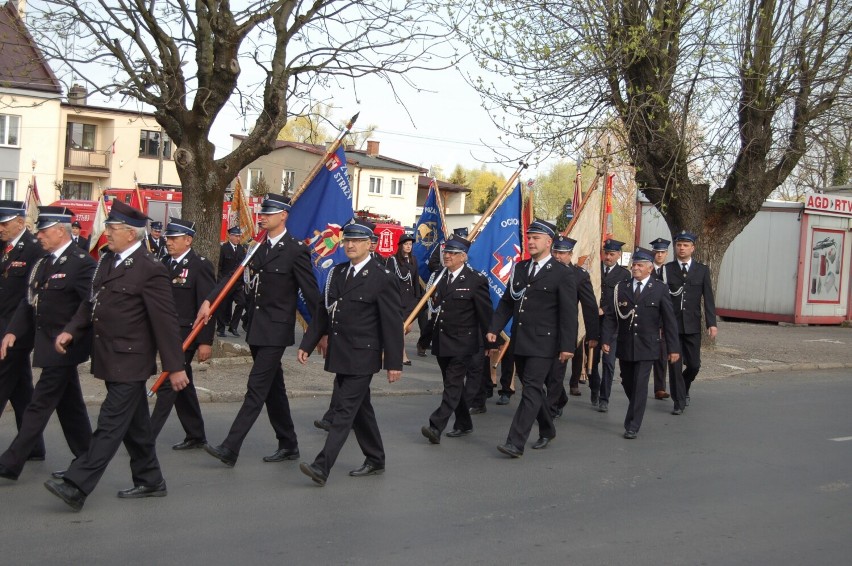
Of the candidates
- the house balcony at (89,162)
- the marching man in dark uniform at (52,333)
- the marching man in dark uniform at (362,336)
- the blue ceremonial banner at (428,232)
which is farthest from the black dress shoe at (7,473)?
the house balcony at (89,162)

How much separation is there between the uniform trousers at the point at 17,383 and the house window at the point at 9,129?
39345 millimetres

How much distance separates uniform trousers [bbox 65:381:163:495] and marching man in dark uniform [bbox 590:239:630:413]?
594 cm

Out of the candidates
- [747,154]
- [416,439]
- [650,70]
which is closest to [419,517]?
[416,439]

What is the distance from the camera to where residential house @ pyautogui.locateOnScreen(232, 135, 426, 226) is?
215ft

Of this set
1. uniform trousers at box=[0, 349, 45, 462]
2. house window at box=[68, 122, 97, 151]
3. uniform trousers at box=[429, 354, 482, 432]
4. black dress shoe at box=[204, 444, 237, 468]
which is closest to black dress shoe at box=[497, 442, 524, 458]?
uniform trousers at box=[429, 354, 482, 432]

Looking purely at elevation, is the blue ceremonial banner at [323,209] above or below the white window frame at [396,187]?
below

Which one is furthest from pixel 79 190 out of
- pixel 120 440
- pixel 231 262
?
pixel 120 440

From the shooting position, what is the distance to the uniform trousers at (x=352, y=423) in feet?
23.4

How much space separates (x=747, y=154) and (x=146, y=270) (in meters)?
13.8

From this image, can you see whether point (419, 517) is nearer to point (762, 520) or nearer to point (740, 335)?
point (762, 520)

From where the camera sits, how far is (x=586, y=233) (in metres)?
13.1

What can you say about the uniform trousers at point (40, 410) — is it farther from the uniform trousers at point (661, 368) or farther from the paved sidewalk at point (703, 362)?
the uniform trousers at point (661, 368)

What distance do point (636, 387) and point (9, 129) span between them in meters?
40.1

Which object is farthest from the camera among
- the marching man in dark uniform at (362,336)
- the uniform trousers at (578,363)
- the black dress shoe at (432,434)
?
the uniform trousers at (578,363)
